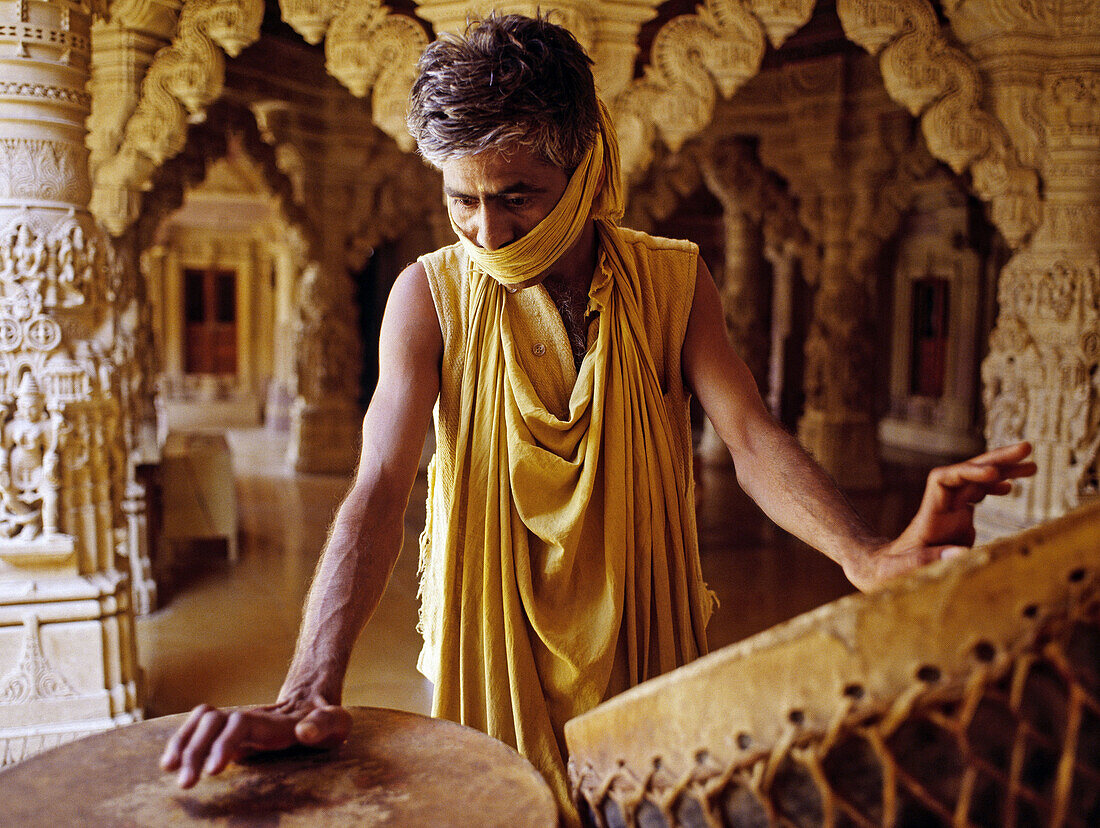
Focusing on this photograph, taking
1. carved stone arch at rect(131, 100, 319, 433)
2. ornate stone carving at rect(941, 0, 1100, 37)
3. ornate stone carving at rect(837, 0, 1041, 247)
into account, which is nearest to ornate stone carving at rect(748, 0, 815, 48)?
ornate stone carving at rect(837, 0, 1041, 247)

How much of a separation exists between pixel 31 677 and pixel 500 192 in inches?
120

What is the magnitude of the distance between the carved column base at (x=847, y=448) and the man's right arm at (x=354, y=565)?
8.33 metres

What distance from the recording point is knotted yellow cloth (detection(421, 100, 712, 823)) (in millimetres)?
1424

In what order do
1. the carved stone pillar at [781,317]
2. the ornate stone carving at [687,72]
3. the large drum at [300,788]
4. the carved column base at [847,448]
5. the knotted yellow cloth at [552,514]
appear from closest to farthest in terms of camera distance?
the large drum at [300,788], the knotted yellow cloth at [552,514], the ornate stone carving at [687,72], the carved column base at [847,448], the carved stone pillar at [781,317]

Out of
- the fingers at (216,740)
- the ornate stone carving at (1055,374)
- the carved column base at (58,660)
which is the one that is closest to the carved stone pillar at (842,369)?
the ornate stone carving at (1055,374)

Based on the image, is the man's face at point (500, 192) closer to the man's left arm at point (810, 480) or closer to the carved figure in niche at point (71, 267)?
the man's left arm at point (810, 480)

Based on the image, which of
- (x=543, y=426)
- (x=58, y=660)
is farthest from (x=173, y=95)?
(x=543, y=426)

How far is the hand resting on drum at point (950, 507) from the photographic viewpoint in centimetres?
104

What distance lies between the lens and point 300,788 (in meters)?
0.94

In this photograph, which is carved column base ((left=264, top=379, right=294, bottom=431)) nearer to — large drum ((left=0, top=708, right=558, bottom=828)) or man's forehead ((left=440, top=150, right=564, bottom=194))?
man's forehead ((left=440, top=150, right=564, bottom=194))

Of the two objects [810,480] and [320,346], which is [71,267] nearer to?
[810,480]

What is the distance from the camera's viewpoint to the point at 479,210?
136 centimetres

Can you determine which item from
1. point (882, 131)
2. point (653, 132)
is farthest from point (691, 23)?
point (882, 131)

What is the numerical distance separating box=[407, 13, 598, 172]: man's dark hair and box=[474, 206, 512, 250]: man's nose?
0.09m
